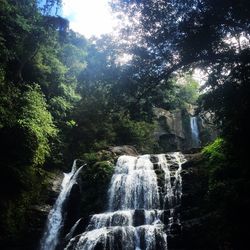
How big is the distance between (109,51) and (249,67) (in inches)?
213

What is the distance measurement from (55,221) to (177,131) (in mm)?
19976

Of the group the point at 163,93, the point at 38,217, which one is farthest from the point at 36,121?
the point at 163,93

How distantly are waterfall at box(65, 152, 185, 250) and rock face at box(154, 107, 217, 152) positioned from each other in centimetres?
1316

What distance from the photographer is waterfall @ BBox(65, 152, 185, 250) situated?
Result: 12.9 m

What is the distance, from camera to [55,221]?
17.3 metres

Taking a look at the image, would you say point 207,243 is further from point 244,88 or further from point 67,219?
point 67,219

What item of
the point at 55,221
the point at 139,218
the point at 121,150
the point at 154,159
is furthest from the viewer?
the point at 121,150

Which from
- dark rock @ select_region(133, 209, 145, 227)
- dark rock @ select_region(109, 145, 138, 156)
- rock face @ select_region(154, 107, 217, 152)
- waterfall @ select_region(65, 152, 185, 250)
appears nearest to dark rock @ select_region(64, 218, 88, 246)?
waterfall @ select_region(65, 152, 185, 250)

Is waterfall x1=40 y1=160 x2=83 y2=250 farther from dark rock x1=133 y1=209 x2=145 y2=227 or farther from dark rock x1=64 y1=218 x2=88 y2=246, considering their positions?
dark rock x1=133 y1=209 x2=145 y2=227

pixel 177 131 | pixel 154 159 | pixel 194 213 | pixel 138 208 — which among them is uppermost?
pixel 177 131

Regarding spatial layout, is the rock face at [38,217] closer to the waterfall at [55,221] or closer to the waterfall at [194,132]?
the waterfall at [55,221]

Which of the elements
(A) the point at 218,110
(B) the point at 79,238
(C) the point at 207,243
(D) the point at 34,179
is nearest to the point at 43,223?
(D) the point at 34,179

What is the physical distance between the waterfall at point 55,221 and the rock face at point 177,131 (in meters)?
14.1

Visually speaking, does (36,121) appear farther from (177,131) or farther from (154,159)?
(177,131)
